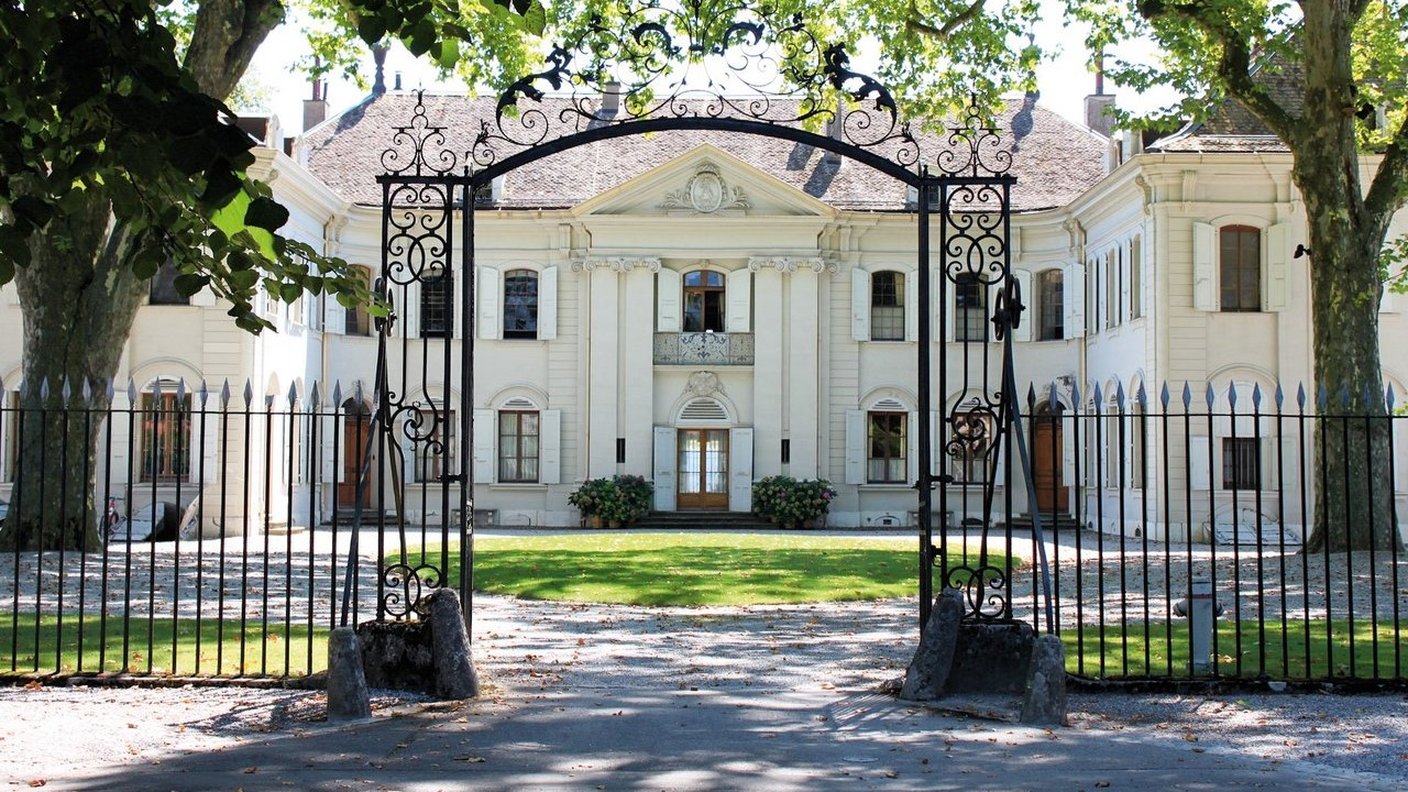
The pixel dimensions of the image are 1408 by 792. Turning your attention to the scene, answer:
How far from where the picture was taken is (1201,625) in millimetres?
8758

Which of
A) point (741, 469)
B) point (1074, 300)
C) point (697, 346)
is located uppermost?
point (1074, 300)

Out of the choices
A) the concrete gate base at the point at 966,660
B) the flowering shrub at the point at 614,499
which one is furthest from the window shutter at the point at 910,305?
the concrete gate base at the point at 966,660

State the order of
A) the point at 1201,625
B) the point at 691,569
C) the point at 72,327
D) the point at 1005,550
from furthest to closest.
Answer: the point at 691,569
the point at 72,327
the point at 1005,550
the point at 1201,625

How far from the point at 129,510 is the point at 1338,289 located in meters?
14.1

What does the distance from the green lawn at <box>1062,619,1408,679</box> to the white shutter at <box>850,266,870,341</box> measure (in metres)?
19.1

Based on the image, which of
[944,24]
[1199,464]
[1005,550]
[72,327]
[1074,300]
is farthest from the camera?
[1074,300]

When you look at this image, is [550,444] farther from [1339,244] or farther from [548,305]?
[1339,244]

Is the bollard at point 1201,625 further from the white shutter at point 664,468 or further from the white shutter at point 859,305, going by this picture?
the white shutter at point 859,305

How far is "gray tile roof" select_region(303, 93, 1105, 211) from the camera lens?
31609mm

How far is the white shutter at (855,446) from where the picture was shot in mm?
31016

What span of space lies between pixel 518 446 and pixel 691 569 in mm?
13878

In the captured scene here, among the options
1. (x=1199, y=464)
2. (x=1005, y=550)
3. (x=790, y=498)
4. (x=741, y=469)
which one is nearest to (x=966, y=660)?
(x=1005, y=550)

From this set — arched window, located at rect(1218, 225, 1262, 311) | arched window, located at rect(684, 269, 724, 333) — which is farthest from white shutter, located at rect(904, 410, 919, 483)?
arched window, located at rect(1218, 225, 1262, 311)

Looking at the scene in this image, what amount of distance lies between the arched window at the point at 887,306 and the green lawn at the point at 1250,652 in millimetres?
19537
